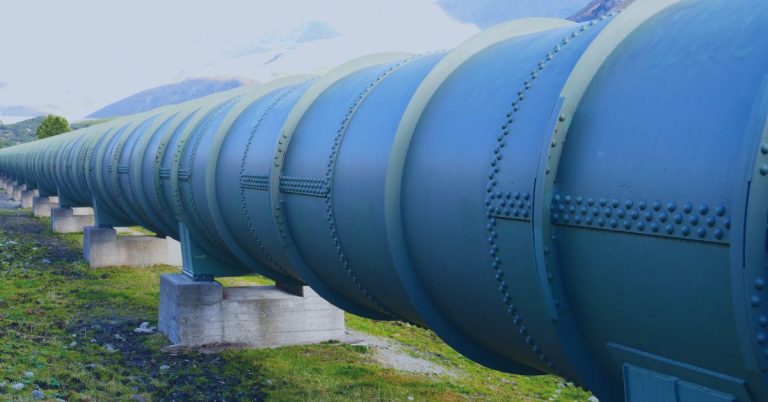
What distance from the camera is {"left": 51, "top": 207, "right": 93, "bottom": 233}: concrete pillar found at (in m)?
Answer: 29.3

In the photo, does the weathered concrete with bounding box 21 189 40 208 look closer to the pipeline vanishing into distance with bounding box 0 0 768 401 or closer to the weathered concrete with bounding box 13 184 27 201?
the weathered concrete with bounding box 13 184 27 201

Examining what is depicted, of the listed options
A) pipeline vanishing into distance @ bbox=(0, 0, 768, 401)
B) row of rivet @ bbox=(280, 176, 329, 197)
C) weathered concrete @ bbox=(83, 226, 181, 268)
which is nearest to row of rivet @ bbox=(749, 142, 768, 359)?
pipeline vanishing into distance @ bbox=(0, 0, 768, 401)

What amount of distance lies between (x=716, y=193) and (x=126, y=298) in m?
14.5

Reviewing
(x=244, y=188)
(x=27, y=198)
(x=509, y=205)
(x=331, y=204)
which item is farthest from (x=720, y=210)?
(x=27, y=198)

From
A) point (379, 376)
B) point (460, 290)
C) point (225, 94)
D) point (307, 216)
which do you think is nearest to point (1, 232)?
point (225, 94)

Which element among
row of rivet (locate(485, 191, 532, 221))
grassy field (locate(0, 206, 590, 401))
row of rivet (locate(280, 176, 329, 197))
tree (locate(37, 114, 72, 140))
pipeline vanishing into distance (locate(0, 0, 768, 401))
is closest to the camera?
pipeline vanishing into distance (locate(0, 0, 768, 401))

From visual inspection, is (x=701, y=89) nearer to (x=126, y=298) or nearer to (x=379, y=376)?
(x=379, y=376)

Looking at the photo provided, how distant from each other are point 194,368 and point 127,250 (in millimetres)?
10735

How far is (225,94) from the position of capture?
11.5 metres

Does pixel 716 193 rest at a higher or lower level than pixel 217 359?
Answer: higher

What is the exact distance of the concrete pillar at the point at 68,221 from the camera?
29.3 m

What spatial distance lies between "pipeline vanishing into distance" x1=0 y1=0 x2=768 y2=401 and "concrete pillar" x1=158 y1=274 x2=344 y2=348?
4966 mm

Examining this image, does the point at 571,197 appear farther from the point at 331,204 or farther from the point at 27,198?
the point at 27,198

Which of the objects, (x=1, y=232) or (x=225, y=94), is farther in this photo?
(x=1, y=232)
